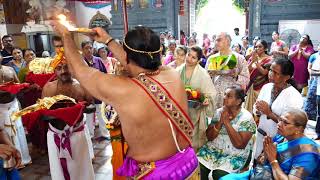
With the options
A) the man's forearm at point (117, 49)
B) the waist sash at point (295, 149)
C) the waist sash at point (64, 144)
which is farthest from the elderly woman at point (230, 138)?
the waist sash at point (64, 144)

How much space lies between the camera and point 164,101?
1805 mm

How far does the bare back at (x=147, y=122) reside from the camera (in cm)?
174

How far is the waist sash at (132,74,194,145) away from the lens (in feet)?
5.80

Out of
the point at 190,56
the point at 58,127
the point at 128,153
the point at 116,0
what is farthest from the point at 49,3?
the point at 116,0

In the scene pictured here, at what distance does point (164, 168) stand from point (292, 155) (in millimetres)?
1038

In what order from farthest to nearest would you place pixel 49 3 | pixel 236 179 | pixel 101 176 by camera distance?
pixel 101 176 → pixel 49 3 → pixel 236 179

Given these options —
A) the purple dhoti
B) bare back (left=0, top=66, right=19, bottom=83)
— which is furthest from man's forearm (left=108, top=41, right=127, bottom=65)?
bare back (left=0, top=66, right=19, bottom=83)

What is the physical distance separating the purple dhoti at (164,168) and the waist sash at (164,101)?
20cm

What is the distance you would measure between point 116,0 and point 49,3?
12.9 m

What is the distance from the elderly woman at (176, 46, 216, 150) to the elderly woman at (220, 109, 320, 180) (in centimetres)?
101

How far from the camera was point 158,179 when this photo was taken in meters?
1.90

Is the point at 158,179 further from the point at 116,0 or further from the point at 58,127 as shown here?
the point at 116,0

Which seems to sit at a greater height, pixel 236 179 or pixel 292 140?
pixel 292 140

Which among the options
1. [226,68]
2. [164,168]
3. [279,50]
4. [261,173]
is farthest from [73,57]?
[279,50]
